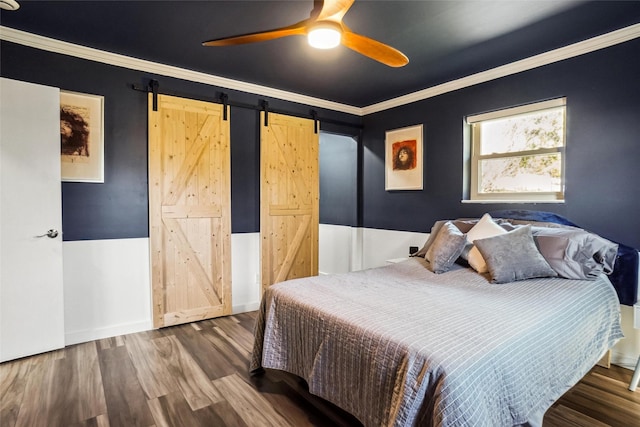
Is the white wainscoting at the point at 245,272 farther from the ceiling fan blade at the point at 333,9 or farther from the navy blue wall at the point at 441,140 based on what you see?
the ceiling fan blade at the point at 333,9

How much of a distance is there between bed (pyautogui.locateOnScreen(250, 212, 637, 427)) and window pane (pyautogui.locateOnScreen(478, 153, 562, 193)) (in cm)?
83

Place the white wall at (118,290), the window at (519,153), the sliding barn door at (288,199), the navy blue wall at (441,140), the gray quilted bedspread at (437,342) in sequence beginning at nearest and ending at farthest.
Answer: the gray quilted bedspread at (437,342) < the navy blue wall at (441,140) < the white wall at (118,290) < the window at (519,153) < the sliding barn door at (288,199)

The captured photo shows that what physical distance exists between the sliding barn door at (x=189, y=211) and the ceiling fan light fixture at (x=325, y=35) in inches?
79.0

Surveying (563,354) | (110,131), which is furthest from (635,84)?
(110,131)

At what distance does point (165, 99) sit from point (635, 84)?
4.06 m

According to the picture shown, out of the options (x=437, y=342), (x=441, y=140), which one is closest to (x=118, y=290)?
(x=437, y=342)

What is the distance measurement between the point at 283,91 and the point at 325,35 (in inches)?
91.2

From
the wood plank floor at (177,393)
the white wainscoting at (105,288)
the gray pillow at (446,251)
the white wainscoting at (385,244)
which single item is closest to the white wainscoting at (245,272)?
the white wainscoting at (105,288)

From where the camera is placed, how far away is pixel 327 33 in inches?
73.7

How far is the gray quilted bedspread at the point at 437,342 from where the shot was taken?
130 centimetres

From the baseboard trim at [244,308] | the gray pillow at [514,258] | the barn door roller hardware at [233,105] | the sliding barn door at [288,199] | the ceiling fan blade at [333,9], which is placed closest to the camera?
the ceiling fan blade at [333,9]

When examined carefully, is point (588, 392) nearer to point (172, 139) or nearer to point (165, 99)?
point (172, 139)

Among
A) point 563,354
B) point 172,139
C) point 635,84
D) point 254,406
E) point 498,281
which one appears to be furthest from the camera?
point 172,139

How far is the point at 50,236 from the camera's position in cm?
271
